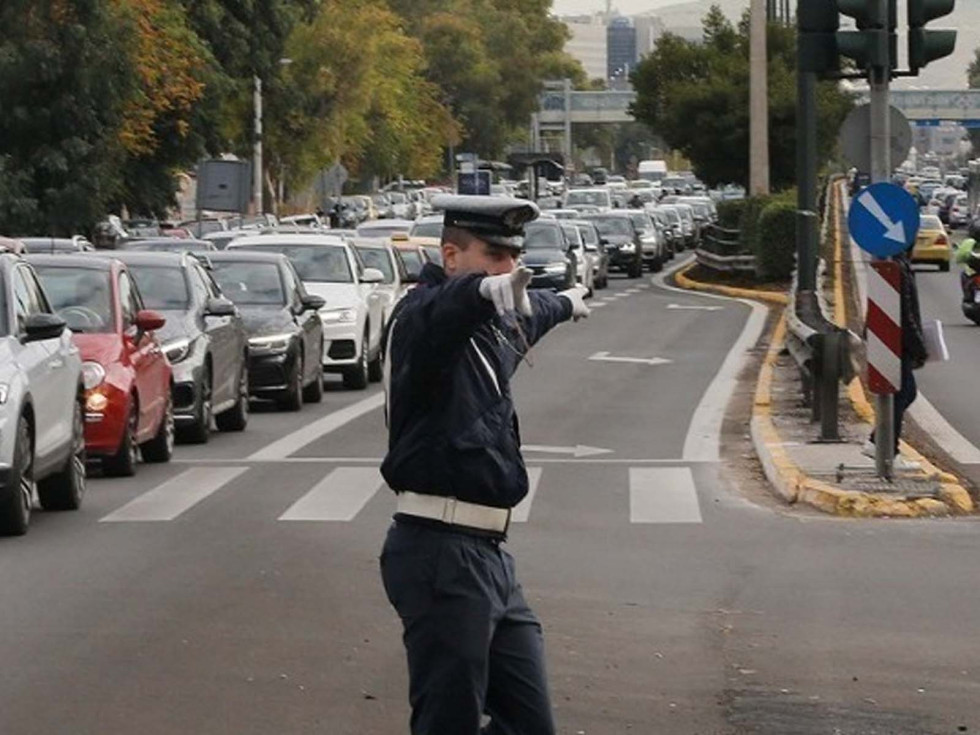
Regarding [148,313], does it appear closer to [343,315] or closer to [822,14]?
[822,14]

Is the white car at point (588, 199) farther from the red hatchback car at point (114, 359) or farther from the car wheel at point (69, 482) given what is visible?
the car wheel at point (69, 482)

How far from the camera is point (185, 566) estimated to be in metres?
14.1

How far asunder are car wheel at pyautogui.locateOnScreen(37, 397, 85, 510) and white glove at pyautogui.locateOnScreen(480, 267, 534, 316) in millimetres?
10750

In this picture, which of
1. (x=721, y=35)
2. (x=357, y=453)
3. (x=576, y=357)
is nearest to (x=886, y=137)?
(x=357, y=453)

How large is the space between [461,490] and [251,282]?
2172cm

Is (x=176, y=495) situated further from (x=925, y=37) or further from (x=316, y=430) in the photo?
(x=316, y=430)

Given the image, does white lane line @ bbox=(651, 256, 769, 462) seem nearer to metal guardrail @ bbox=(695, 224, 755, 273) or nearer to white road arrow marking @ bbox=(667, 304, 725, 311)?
white road arrow marking @ bbox=(667, 304, 725, 311)

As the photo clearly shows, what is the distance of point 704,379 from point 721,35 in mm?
42121

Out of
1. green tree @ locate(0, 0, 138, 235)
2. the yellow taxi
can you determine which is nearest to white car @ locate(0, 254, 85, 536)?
green tree @ locate(0, 0, 138, 235)

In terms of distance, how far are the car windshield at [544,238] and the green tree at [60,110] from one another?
355 inches

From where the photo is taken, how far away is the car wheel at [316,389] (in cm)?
2842

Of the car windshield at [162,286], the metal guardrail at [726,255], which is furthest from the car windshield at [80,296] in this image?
the metal guardrail at [726,255]

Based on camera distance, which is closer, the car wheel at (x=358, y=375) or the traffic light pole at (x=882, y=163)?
the traffic light pole at (x=882, y=163)

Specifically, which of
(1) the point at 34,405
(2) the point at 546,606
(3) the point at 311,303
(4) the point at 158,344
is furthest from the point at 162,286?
(2) the point at 546,606
